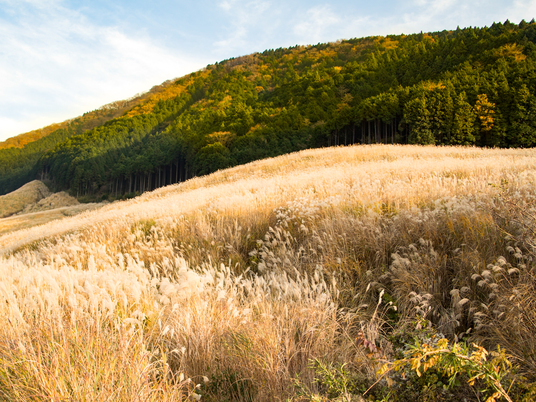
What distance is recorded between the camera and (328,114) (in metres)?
51.0

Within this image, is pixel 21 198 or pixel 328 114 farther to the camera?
pixel 21 198

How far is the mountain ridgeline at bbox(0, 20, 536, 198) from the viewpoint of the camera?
32031 mm

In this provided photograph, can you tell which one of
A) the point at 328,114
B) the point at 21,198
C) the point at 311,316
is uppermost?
the point at 328,114

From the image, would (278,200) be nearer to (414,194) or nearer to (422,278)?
(414,194)

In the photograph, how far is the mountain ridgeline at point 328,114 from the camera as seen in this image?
32031 millimetres

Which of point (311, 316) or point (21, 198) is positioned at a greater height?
point (21, 198)

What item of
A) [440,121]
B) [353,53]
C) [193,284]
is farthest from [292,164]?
[353,53]

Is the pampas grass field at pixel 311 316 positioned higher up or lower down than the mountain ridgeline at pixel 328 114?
lower down

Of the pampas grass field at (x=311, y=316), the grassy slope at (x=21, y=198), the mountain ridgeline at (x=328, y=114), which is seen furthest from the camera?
the grassy slope at (x=21, y=198)

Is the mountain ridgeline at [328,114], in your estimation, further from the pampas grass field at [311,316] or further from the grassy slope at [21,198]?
the pampas grass field at [311,316]

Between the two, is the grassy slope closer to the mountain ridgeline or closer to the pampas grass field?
the mountain ridgeline

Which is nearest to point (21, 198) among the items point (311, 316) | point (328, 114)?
point (328, 114)

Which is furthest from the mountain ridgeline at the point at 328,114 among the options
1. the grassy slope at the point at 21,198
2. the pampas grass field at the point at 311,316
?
the pampas grass field at the point at 311,316

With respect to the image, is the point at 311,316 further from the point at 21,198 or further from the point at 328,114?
the point at 21,198
